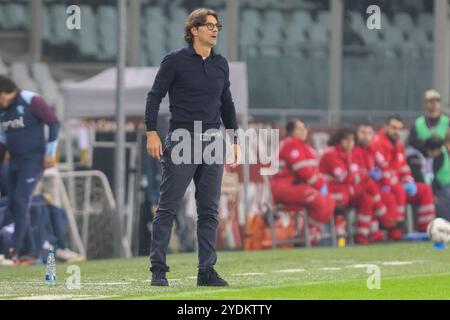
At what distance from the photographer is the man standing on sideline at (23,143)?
2000 centimetres

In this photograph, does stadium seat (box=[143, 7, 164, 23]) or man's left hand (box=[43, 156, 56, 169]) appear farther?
stadium seat (box=[143, 7, 164, 23])

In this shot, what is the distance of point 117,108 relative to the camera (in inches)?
835

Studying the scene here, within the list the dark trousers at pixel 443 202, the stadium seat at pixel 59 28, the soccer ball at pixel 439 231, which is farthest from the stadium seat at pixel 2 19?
the soccer ball at pixel 439 231

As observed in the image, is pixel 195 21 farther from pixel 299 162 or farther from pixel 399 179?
pixel 399 179

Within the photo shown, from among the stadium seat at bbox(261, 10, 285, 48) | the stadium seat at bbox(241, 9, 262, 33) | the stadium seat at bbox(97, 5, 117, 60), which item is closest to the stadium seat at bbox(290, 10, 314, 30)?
the stadium seat at bbox(261, 10, 285, 48)

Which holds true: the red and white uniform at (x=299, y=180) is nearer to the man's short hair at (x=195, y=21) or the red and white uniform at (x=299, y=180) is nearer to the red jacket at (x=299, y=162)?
the red jacket at (x=299, y=162)

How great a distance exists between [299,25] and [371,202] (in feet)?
33.9

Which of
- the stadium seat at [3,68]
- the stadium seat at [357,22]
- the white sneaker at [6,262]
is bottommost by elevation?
the white sneaker at [6,262]

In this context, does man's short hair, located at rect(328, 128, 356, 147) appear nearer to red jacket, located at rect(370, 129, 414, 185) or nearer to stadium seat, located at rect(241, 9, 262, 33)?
red jacket, located at rect(370, 129, 414, 185)

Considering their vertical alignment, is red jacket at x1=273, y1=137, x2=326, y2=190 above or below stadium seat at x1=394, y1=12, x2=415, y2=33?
below

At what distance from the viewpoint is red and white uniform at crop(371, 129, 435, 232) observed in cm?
2464

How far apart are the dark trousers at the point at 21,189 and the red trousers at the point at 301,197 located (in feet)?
13.3

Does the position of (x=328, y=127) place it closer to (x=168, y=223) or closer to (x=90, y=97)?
(x=90, y=97)
